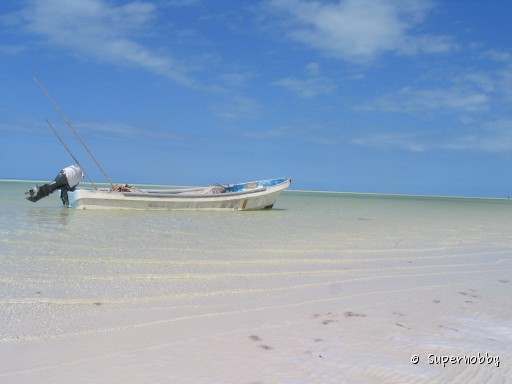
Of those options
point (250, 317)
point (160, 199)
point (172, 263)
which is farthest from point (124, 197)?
point (250, 317)

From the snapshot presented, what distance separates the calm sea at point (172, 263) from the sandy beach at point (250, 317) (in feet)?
0.09

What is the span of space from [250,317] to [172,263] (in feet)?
8.51

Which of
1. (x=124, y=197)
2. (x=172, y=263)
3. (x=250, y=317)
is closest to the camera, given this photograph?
(x=250, y=317)

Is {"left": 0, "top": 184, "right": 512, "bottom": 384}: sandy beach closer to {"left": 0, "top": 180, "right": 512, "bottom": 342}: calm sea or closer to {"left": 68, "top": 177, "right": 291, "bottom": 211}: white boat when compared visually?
{"left": 0, "top": 180, "right": 512, "bottom": 342}: calm sea

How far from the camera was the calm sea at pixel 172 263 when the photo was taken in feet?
12.2

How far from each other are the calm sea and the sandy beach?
1.0 inches

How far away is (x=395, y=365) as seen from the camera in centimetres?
259

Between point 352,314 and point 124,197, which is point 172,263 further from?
point 124,197

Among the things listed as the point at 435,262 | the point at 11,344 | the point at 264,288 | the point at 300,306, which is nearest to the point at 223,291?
the point at 264,288

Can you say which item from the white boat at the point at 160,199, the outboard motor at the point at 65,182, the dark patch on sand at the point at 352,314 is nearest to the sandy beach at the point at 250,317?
the dark patch on sand at the point at 352,314

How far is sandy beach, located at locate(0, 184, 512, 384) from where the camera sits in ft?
8.31

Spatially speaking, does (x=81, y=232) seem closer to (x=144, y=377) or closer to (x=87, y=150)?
(x=144, y=377)

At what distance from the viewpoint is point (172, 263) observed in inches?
232

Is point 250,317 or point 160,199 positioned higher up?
point 160,199
